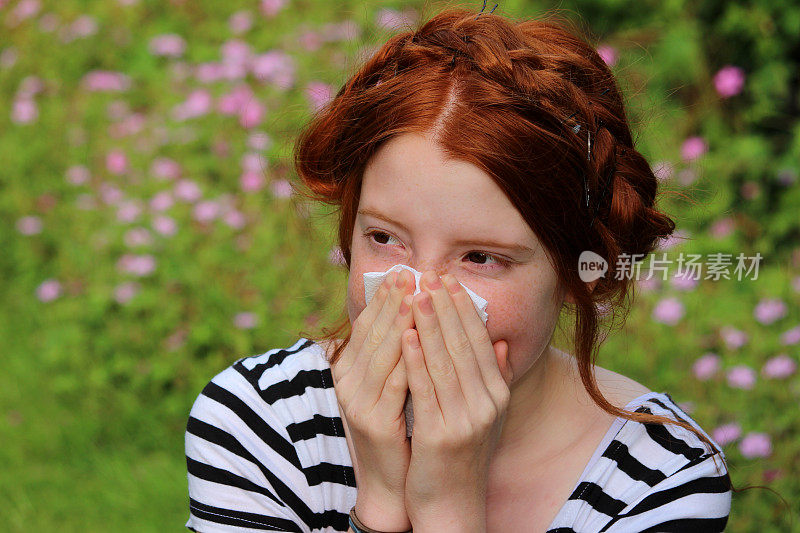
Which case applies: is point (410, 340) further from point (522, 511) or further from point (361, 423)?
point (522, 511)

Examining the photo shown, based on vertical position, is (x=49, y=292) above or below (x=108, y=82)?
below

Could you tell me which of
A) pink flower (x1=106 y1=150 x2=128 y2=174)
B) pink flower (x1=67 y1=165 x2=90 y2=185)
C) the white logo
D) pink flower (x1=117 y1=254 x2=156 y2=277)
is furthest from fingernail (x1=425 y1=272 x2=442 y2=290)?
pink flower (x1=67 y1=165 x2=90 y2=185)

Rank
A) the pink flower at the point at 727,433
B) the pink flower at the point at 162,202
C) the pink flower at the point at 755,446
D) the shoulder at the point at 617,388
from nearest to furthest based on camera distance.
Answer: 1. the shoulder at the point at 617,388
2. the pink flower at the point at 755,446
3. the pink flower at the point at 727,433
4. the pink flower at the point at 162,202

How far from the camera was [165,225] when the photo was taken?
148 inches

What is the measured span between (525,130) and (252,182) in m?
2.37

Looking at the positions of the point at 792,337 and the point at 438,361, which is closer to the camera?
the point at 438,361

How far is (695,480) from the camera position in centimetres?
181

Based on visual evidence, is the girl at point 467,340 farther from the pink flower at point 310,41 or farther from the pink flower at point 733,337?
the pink flower at point 310,41

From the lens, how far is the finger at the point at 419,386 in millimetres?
1613

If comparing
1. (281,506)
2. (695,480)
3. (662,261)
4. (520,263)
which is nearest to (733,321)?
(662,261)

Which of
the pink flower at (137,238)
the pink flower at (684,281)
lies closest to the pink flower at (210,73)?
the pink flower at (137,238)

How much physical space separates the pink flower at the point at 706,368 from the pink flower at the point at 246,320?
1.67 metres

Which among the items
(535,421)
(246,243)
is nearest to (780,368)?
(535,421)

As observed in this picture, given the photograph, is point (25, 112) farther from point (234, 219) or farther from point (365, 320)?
point (365, 320)
